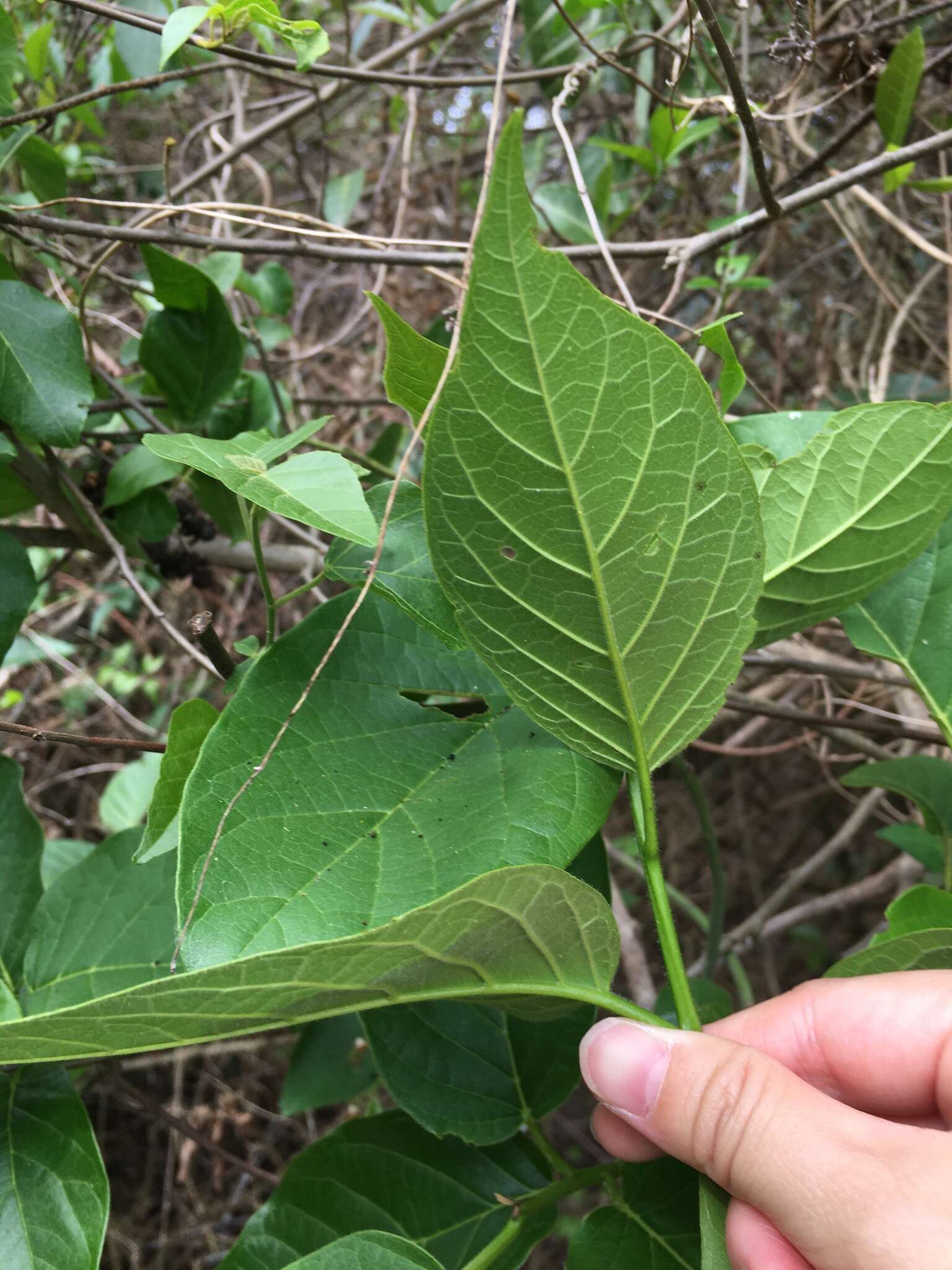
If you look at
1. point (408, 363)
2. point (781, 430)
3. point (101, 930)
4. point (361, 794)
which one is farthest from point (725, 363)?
point (101, 930)

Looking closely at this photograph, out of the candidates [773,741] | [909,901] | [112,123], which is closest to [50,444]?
[909,901]

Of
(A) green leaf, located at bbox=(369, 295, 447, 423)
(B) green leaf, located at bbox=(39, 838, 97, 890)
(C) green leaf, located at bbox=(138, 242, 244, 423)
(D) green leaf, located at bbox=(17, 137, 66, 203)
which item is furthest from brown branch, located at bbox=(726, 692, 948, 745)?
(D) green leaf, located at bbox=(17, 137, 66, 203)

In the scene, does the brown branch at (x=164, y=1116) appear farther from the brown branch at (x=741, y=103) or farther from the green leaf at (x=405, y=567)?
the brown branch at (x=741, y=103)

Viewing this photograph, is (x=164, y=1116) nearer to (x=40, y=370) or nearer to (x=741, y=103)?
(x=40, y=370)

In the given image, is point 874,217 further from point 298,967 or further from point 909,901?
point 298,967

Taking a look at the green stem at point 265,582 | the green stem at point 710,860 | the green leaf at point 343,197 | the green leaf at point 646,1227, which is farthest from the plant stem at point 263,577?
the green leaf at point 343,197
